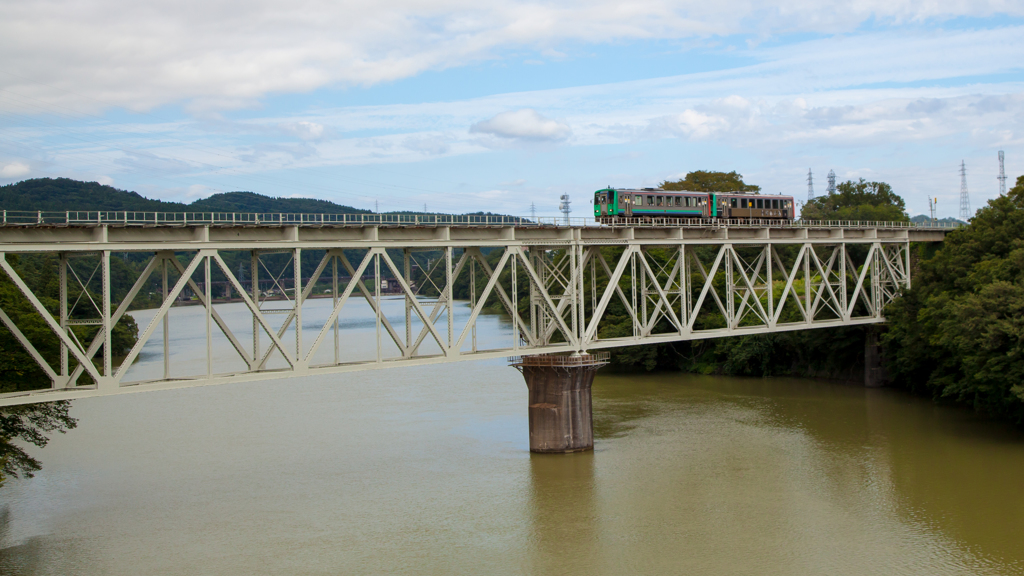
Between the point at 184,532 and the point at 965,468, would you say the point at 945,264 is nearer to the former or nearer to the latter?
the point at 965,468

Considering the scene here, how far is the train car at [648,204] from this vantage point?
45906mm

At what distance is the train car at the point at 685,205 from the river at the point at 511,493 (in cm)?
1055

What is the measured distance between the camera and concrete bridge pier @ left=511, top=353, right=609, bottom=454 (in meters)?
36.1

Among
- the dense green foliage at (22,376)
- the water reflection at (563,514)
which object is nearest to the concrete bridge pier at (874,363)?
the water reflection at (563,514)

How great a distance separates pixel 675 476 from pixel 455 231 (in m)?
12.5

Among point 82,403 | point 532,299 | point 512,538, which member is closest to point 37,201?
point 82,403

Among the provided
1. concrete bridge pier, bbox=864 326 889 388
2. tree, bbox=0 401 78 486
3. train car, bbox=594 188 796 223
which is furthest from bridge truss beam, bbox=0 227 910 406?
train car, bbox=594 188 796 223

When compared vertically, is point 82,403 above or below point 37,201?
below

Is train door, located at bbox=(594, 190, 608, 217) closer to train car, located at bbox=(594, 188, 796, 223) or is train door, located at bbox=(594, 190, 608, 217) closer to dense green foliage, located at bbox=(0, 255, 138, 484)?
train car, located at bbox=(594, 188, 796, 223)

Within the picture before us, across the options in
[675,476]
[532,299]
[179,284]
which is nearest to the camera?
[179,284]

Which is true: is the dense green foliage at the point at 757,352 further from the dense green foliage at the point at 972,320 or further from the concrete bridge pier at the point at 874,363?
the dense green foliage at the point at 972,320

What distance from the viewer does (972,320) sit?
3762cm

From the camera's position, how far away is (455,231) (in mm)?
34562

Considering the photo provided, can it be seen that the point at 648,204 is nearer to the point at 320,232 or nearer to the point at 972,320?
Answer: the point at 972,320
